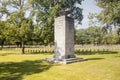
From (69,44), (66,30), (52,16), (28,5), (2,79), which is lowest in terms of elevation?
(2,79)

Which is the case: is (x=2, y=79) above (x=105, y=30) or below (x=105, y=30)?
below

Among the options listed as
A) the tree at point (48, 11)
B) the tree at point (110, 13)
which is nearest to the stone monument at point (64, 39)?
the tree at point (110, 13)

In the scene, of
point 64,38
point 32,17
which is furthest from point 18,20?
point 64,38

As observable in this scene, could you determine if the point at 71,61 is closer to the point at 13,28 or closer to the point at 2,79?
the point at 2,79

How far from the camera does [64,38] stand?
2170 centimetres

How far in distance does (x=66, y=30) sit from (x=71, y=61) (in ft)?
12.1

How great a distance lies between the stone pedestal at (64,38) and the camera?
21734mm

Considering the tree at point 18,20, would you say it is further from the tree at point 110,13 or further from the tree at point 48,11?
the tree at point 110,13

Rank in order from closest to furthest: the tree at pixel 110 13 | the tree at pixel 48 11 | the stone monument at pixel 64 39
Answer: the stone monument at pixel 64 39 → the tree at pixel 110 13 → the tree at pixel 48 11

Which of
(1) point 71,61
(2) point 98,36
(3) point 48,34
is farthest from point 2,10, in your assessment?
(2) point 98,36

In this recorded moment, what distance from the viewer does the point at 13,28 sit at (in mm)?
37406

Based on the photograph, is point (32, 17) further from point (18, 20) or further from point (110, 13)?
point (110, 13)

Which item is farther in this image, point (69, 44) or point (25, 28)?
point (25, 28)

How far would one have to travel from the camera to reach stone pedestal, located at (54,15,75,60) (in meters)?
21.7
